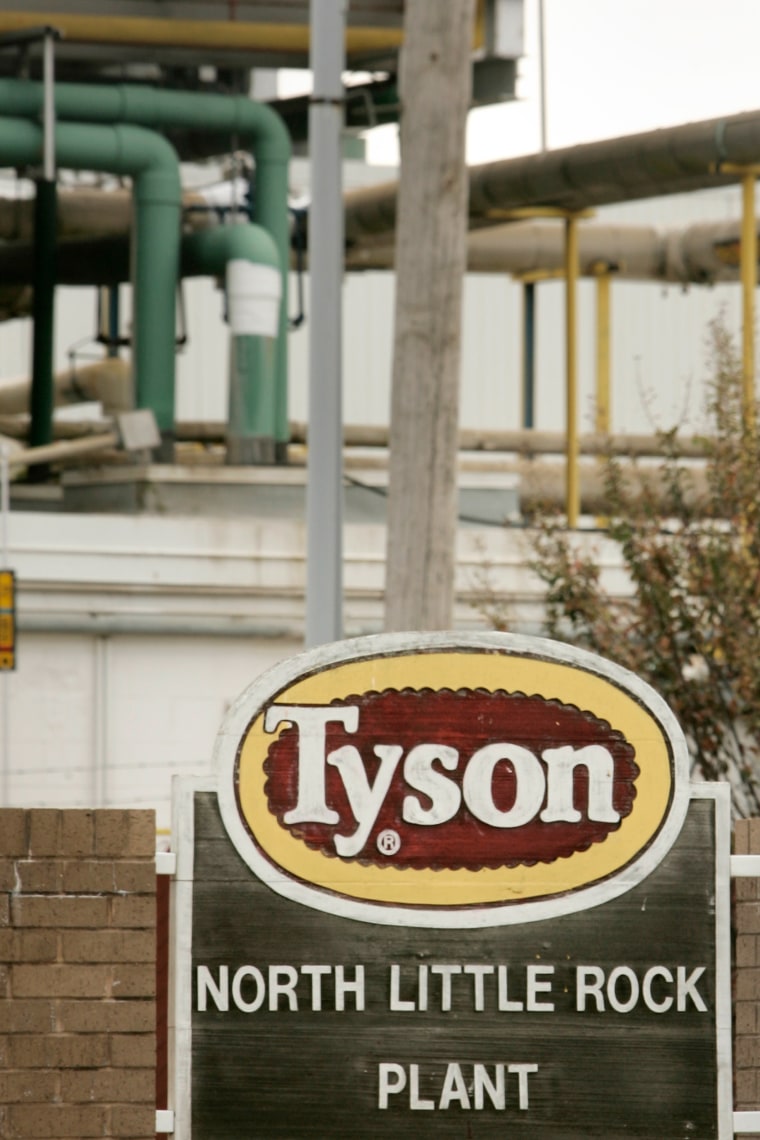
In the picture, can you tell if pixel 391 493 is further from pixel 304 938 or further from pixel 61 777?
pixel 61 777

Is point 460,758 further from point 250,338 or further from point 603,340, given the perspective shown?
point 603,340

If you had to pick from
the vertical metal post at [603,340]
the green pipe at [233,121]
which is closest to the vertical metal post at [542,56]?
the green pipe at [233,121]

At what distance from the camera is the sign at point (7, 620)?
48.9 feet

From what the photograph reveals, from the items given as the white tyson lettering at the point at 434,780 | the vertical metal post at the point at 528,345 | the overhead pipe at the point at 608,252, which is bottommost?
the white tyson lettering at the point at 434,780

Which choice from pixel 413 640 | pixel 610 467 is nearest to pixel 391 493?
pixel 610 467

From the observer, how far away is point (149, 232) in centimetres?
1766

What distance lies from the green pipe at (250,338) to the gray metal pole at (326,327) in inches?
261

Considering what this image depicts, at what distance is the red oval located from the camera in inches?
224

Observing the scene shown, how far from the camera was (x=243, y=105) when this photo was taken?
60.4 ft

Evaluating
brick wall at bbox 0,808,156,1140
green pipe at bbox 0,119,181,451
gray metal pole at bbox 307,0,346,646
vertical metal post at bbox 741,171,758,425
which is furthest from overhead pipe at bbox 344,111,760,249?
brick wall at bbox 0,808,156,1140

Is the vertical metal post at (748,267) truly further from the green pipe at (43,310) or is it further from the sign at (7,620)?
the green pipe at (43,310)

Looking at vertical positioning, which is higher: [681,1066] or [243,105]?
[243,105]

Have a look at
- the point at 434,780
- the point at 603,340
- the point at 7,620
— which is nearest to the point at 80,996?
the point at 434,780

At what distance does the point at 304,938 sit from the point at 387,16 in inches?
518
